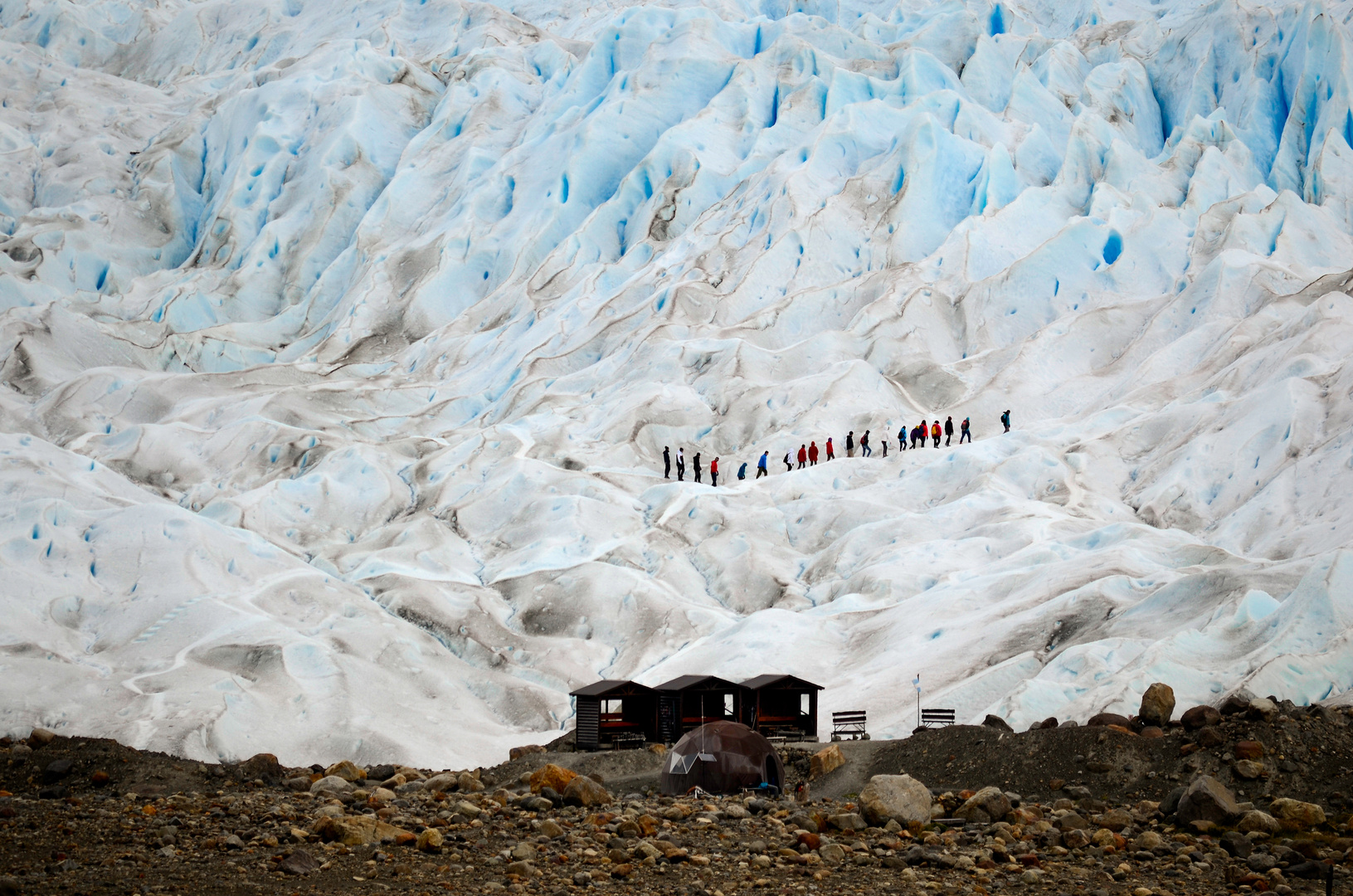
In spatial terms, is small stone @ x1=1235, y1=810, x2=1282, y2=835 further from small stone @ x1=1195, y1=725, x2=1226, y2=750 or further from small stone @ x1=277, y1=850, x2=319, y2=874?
small stone @ x1=277, y1=850, x2=319, y2=874

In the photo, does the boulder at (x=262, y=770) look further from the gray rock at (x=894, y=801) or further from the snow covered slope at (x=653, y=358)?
the gray rock at (x=894, y=801)

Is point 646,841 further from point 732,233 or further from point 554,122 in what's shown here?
point 554,122

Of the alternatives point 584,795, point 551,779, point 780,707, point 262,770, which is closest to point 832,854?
point 584,795

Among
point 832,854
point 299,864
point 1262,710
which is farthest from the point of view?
point 1262,710

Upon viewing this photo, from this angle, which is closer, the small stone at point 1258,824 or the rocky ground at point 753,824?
the rocky ground at point 753,824

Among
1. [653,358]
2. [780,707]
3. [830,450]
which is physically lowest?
[780,707]

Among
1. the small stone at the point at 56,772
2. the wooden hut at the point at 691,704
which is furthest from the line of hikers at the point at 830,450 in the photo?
the small stone at the point at 56,772

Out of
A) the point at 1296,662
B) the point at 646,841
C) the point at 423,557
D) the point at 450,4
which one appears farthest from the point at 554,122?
the point at 646,841

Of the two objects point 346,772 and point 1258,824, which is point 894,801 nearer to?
point 1258,824
